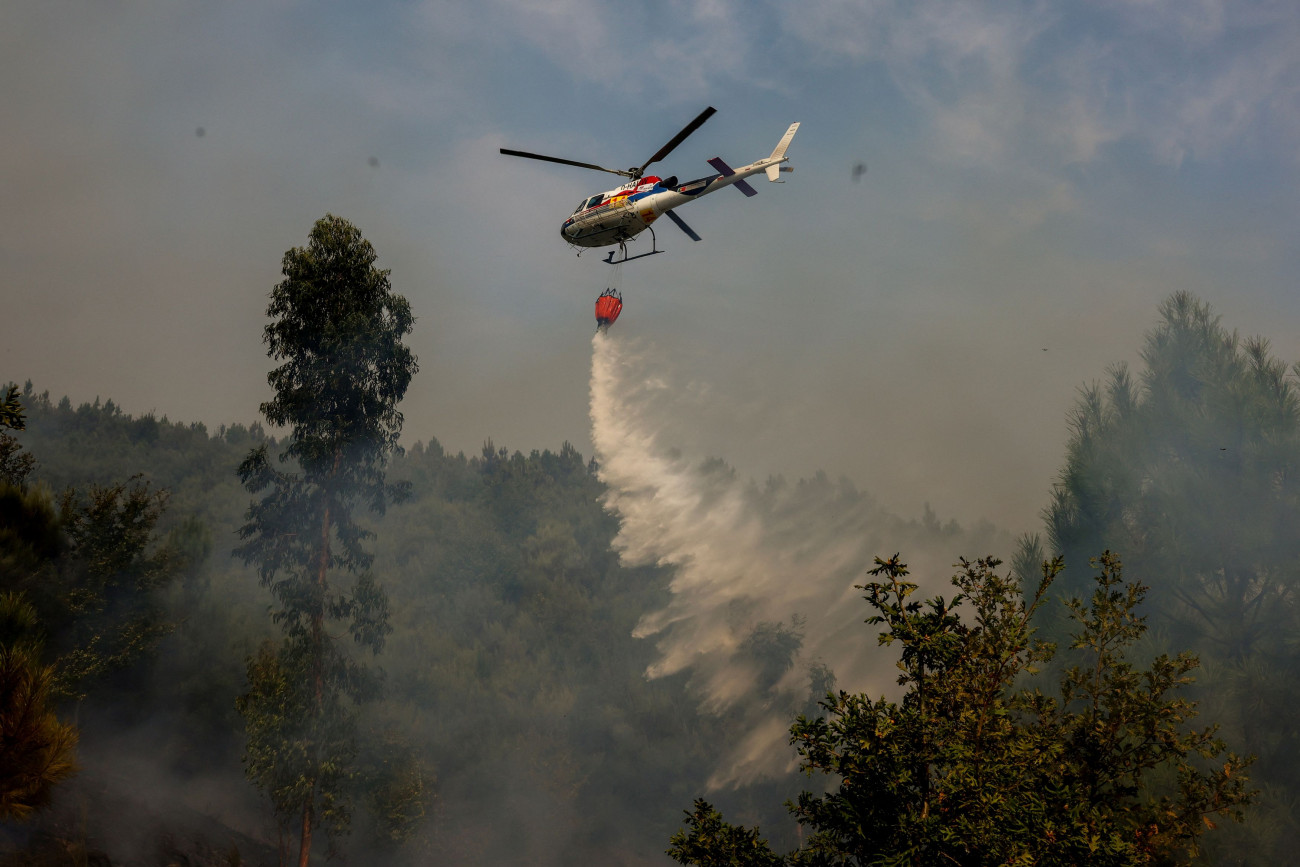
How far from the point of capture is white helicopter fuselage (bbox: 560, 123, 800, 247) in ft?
99.8

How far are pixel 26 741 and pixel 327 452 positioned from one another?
2109 cm

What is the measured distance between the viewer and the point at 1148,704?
1333 cm

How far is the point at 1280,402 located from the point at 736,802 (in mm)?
48624

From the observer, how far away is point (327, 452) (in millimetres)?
34438

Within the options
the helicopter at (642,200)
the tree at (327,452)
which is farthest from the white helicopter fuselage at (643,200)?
the tree at (327,452)

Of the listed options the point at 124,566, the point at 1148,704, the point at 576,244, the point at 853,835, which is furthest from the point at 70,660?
the point at 1148,704

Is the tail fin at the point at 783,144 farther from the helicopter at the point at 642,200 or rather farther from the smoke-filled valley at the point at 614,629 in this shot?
the smoke-filled valley at the point at 614,629

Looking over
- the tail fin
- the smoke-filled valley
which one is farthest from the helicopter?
the smoke-filled valley

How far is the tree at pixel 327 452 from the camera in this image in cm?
3341

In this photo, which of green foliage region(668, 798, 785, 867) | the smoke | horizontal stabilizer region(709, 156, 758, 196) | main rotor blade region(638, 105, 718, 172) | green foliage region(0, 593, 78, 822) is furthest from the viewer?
the smoke

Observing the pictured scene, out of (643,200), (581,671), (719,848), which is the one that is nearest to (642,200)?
(643,200)

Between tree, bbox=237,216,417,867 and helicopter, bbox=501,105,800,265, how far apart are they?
956 centimetres

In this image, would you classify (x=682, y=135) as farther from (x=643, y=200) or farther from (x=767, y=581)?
(x=767, y=581)

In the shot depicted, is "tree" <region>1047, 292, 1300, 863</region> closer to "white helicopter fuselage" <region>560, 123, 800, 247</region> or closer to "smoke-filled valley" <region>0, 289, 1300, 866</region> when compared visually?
"smoke-filled valley" <region>0, 289, 1300, 866</region>
